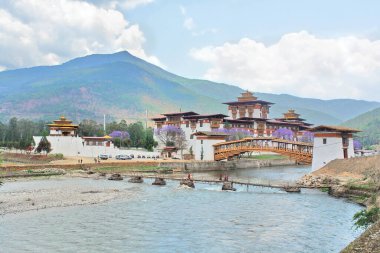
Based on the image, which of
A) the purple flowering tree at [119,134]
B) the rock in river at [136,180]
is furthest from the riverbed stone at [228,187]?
the purple flowering tree at [119,134]

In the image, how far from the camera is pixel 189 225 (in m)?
31.5

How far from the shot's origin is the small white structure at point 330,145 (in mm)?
58812

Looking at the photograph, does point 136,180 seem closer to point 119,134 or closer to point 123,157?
point 123,157

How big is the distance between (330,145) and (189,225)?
3286cm

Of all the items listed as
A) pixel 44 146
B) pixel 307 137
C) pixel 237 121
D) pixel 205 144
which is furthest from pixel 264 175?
pixel 307 137

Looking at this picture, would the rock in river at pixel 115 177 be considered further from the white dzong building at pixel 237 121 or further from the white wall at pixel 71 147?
the white dzong building at pixel 237 121

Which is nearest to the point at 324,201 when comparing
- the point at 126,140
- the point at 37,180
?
the point at 37,180

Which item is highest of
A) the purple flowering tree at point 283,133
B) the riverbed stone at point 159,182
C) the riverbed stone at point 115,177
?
the purple flowering tree at point 283,133

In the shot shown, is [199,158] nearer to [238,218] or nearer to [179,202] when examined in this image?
[179,202]

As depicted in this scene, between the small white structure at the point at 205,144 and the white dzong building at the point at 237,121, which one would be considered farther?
the white dzong building at the point at 237,121

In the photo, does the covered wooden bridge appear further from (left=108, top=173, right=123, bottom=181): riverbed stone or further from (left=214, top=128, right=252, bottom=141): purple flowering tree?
(left=108, top=173, right=123, bottom=181): riverbed stone

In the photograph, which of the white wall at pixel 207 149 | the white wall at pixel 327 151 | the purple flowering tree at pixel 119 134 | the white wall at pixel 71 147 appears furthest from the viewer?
the purple flowering tree at pixel 119 134

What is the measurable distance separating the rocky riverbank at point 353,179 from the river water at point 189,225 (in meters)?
1.76

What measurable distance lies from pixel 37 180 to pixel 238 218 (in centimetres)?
3418
